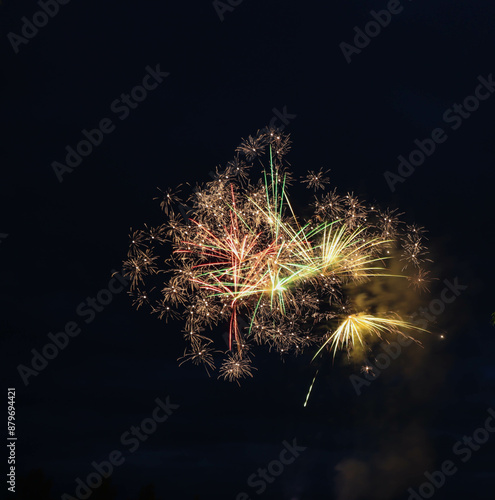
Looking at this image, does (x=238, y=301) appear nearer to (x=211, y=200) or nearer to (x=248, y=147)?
(x=211, y=200)

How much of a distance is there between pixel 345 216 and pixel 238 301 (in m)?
5.74

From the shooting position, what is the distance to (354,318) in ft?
72.0

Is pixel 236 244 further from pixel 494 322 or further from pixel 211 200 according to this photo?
pixel 494 322

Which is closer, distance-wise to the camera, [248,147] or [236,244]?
[248,147]

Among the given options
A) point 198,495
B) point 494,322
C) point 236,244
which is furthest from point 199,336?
point 198,495

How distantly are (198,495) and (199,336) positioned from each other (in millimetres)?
38684

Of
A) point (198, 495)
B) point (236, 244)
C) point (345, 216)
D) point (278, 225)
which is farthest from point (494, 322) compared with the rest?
point (198, 495)

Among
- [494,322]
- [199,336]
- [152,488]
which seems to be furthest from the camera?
[152,488]

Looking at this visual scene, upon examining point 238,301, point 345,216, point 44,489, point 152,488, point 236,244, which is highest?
point 345,216

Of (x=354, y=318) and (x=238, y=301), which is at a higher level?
(x=354, y=318)

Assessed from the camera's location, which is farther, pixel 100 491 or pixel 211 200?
pixel 100 491

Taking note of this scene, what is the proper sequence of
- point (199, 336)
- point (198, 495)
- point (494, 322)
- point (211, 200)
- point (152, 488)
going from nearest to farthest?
point (494, 322) → point (199, 336) → point (211, 200) → point (198, 495) → point (152, 488)

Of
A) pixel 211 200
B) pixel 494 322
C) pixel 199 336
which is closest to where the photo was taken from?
pixel 494 322

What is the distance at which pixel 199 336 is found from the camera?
20.8 m
